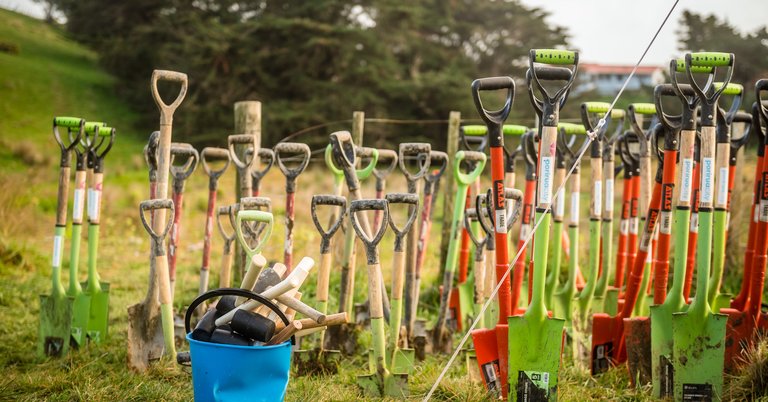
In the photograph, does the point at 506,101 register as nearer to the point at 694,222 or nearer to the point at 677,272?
the point at 677,272

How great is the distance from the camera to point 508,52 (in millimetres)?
23703

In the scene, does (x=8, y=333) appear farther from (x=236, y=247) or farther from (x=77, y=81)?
(x=77, y=81)

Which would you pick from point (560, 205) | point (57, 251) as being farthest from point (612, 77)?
point (57, 251)

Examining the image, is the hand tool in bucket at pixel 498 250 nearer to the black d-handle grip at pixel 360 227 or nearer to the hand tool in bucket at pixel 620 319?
the black d-handle grip at pixel 360 227

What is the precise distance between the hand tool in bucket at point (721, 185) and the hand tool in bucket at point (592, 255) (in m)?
0.67

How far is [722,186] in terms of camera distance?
3.80m

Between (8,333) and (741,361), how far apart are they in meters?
4.57

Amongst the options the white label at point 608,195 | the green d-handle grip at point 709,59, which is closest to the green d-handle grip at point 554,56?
the green d-handle grip at point 709,59

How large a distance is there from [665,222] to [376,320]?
A: 5.29 ft

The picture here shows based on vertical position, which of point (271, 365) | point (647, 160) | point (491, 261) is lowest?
point (271, 365)

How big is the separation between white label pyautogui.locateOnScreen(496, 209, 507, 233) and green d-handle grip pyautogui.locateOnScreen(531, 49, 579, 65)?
75cm

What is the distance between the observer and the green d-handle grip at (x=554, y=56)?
324cm

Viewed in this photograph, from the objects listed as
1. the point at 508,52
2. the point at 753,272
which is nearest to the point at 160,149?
the point at 753,272

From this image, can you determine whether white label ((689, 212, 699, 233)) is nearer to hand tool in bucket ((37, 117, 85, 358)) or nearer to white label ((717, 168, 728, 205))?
white label ((717, 168, 728, 205))
